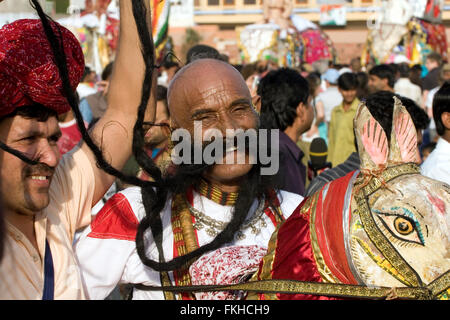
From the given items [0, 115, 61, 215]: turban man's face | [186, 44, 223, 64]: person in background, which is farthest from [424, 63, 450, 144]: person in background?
[0, 115, 61, 215]: turban man's face

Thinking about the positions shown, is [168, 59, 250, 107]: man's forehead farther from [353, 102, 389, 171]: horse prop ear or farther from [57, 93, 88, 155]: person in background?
[57, 93, 88, 155]: person in background

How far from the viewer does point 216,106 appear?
210 centimetres

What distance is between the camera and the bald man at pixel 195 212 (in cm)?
199

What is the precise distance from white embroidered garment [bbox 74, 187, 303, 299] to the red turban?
1.66ft

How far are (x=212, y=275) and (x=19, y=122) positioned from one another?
0.72m

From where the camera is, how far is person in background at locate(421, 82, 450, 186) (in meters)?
3.20

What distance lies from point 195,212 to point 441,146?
6.21 feet

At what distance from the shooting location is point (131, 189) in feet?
7.21

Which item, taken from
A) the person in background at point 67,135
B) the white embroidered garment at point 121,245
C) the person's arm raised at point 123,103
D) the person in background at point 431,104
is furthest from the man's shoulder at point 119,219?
the person in background at point 431,104

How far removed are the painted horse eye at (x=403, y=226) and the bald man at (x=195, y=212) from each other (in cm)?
57

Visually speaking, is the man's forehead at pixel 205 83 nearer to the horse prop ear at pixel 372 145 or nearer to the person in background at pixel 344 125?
the horse prop ear at pixel 372 145
